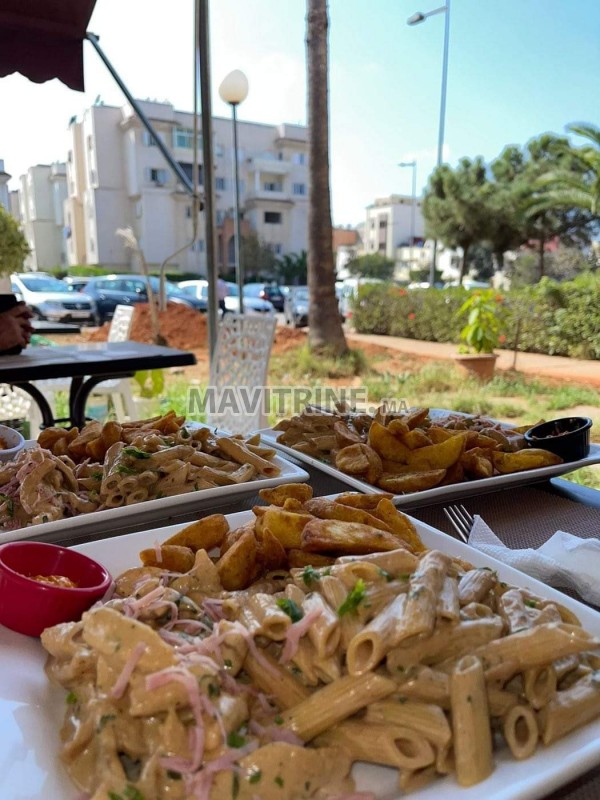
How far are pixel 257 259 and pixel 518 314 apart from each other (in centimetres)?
1232

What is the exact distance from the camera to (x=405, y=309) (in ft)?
34.8

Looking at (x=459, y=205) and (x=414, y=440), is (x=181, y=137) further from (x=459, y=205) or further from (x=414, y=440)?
(x=414, y=440)

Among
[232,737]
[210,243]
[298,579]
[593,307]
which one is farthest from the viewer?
[593,307]

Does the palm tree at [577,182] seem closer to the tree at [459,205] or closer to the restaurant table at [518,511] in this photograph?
the tree at [459,205]

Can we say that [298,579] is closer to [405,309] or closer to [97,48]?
[97,48]

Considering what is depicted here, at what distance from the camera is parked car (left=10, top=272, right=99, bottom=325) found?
9.20 meters

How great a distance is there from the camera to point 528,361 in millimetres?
8305

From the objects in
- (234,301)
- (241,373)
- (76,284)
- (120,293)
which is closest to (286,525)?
(241,373)

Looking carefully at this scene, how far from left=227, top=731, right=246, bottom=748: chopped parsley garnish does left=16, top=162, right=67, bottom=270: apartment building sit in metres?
11.5

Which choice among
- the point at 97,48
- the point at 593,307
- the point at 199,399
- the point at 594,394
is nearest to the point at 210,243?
the point at 97,48

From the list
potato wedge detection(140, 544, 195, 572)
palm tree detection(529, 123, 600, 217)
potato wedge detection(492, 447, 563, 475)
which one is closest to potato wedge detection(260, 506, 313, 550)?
potato wedge detection(140, 544, 195, 572)

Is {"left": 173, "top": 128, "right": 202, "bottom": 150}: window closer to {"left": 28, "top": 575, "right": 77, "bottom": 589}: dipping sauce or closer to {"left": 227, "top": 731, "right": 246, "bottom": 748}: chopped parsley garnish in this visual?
{"left": 28, "top": 575, "right": 77, "bottom": 589}: dipping sauce

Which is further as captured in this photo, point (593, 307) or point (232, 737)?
point (593, 307)

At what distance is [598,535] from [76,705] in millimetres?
947
